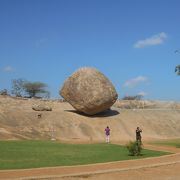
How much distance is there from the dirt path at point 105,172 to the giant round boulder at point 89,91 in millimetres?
22603

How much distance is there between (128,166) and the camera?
622 inches

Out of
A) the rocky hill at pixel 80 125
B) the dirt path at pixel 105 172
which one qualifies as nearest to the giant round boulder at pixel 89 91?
the rocky hill at pixel 80 125

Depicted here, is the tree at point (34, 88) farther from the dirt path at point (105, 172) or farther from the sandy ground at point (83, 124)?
the dirt path at point (105, 172)

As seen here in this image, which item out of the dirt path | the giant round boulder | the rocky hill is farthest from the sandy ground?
the dirt path

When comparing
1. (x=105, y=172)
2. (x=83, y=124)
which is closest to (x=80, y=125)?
(x=83, y=124)

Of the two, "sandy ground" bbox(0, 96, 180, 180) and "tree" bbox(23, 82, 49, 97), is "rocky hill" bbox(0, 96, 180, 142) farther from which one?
"tree" bbox(23, 82, 49, 97)

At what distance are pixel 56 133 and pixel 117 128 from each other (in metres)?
6.40

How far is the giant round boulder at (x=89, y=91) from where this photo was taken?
39125 millimetres

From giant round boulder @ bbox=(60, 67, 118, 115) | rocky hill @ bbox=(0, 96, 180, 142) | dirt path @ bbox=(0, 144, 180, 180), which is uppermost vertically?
giant round boulder @ bbox=(60, 67, 118, 115)

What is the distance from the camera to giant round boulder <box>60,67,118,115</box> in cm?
3912

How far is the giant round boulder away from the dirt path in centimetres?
2260

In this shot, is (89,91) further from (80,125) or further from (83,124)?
(80,125)

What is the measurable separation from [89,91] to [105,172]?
25.2 metres

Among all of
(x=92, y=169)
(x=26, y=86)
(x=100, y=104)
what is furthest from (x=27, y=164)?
(x=26, y=86)
